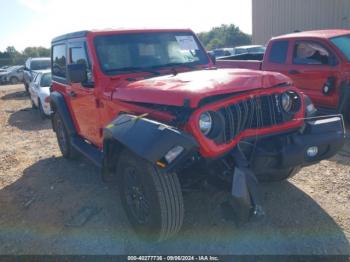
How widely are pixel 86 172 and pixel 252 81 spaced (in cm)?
318

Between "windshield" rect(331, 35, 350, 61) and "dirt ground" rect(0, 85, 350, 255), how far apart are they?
6.25 feet

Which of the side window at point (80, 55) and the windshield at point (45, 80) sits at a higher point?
the side window at point (80, 55)

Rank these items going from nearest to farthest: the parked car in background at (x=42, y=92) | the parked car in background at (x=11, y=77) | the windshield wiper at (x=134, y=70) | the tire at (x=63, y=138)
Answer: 1. the windshield wiper at (x=134, y=70)
2. the tire at (x=63, y=138)
3. the parked car in background at (x=42, y=92)
4. the parked car in background at (x=11, y=77)

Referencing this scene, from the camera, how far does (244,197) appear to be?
104 inches

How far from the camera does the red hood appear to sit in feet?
9.53

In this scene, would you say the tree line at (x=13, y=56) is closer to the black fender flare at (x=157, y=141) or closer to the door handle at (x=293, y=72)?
the door handle at (x=293, y=72)

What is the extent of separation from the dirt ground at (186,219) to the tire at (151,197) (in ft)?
0.91

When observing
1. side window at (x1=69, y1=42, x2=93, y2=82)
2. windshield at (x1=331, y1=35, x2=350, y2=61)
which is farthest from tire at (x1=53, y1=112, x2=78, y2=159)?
windshield at (x1=331, y1=35, x2=350, y2=61)

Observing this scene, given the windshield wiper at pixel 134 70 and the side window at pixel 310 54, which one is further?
the side window at pixel 310 54

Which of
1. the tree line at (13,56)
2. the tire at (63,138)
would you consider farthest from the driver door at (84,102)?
the tree line at (13,56)

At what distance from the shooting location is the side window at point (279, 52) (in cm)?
718

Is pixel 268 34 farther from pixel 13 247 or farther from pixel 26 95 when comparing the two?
pixel 13 247

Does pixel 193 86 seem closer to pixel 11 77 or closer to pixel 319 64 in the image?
pixel 319 64

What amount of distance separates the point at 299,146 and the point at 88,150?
2761mm
